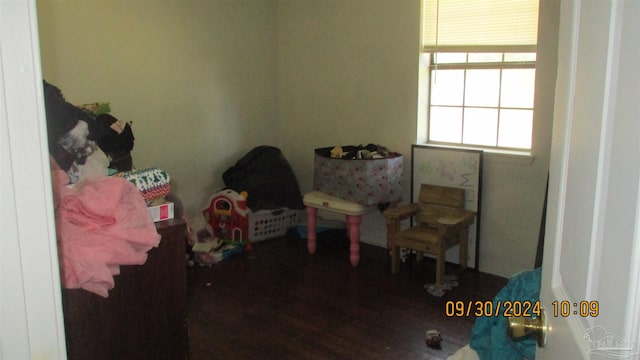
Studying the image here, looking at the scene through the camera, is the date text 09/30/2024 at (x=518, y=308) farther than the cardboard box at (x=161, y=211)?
No

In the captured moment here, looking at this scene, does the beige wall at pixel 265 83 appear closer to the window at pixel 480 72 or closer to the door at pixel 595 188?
the window at pixel 480 72

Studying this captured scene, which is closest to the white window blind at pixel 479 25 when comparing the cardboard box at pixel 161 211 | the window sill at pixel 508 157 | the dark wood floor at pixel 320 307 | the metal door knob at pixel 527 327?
the window sill at pixel 508 157

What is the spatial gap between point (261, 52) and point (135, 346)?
3458 mm

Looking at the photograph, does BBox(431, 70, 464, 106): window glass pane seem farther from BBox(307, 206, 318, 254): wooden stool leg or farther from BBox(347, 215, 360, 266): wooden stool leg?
BBox(307, 206, 318, 254): wooden stool leg

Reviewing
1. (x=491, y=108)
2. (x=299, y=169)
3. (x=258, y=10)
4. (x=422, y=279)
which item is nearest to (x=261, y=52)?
(x=258, y=10)

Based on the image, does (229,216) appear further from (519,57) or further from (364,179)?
(519,57)

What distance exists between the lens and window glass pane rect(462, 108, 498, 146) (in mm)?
3850

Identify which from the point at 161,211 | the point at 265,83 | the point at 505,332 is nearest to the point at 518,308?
the point at 505,332

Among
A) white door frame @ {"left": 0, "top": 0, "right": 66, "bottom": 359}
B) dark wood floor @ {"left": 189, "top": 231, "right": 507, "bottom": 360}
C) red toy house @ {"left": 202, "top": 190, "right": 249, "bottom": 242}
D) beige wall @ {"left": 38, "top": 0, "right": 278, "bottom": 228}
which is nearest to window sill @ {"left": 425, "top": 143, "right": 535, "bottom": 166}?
dark wood floor @ {"left": 189, "top": 231, "right": 507, "bottom": 360}

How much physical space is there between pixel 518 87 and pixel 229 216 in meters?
2.29

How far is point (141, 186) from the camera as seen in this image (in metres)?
1.92

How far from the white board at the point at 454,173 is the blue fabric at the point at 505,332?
177cm

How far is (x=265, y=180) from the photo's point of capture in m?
4.56

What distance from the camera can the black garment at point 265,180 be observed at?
4.53m
